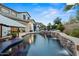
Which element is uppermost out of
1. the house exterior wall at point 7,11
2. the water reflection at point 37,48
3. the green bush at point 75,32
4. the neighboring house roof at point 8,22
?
the house exterior wall at point 7,11

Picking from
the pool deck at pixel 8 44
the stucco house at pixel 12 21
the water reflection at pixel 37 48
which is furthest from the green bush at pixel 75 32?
the pool deck at pixel 8 44

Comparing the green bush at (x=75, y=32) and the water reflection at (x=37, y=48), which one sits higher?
the green bush at (x=75, y=32)

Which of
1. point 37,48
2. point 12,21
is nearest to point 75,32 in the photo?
point 37,48

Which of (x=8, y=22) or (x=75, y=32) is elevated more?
(x=8, y=22)

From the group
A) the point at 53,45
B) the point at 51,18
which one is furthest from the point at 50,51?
the point at 51,18

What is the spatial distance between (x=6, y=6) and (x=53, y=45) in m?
0.82

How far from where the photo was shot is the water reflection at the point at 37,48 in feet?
6.95

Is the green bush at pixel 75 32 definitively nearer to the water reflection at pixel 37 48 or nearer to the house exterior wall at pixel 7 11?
the water reflection at pixel 37 48

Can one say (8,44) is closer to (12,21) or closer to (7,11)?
(12,21)

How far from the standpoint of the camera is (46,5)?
2.15 meters

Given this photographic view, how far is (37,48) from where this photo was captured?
217 cm

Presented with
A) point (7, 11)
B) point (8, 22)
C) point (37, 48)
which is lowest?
point (37, 48)

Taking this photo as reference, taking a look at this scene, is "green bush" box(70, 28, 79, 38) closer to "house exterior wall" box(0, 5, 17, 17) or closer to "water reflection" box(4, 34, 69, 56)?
"water reflection" box(4, 34, 69, 56)

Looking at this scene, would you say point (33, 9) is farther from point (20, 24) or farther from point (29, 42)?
point (29, 42)
